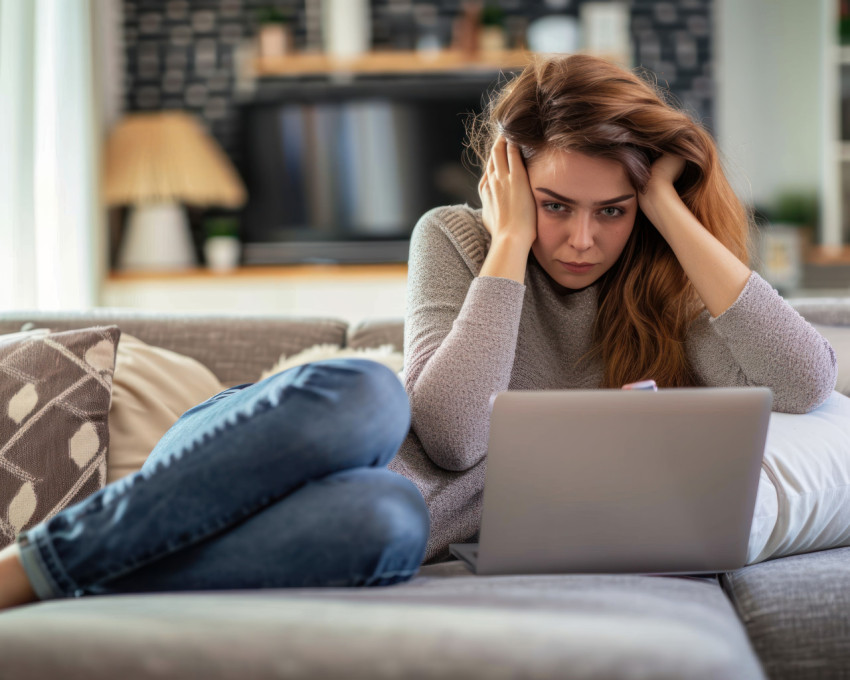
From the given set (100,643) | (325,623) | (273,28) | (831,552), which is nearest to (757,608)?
A: (831,552)

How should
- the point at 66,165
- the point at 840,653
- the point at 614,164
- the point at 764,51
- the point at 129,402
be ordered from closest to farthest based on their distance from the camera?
the point at 840,653 < the point at 614,164 < the point at 129,402 < the point at 66,165 < the point at 764,51

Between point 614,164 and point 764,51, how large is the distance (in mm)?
3630

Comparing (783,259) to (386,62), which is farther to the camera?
(386,62)

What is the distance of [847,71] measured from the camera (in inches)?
165

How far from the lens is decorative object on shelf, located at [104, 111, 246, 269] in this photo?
4.08 m

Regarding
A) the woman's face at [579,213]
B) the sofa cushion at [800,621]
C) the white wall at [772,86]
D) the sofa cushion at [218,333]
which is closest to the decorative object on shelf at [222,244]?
the white wall at [772,86]

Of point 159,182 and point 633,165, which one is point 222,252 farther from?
point 633,165

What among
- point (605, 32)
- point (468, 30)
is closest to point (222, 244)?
point (468, 30)

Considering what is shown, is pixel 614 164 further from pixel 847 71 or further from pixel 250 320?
pixel 847 71

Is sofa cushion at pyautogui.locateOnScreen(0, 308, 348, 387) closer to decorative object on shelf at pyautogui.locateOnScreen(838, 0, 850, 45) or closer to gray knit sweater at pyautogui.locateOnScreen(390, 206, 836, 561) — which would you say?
gray knit sweater at pyautogui.locateOnScreen(390, 206, 836, 561)

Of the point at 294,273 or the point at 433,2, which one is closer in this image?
the point at 294,273

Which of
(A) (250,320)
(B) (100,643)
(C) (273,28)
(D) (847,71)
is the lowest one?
(B) (100,643)

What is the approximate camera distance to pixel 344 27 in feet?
14.0

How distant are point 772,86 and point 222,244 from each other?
2.83 m
